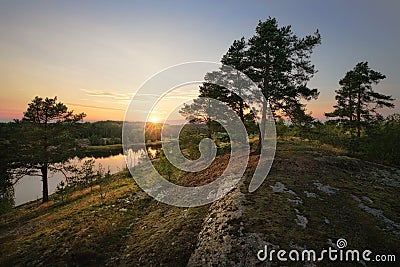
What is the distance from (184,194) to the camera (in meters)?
15.5

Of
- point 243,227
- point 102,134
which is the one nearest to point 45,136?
point 243,227

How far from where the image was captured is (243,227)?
8.81 metres

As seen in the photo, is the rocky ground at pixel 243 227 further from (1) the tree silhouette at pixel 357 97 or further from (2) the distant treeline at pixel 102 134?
(2) the distant treeline at pixel 102 134

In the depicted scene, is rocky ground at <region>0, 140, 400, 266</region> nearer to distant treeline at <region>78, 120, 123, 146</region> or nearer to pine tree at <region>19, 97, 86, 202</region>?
pine tree at <region>19, 97, 86, 202</region>

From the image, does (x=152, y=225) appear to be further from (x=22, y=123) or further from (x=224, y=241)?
(x=22, y=123)

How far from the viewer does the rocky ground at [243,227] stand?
7.93 meters

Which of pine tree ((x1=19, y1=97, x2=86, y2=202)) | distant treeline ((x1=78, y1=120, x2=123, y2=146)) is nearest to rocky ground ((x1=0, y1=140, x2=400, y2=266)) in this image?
pine tree ((x1=19, y1=97, x2=86, y2=202))

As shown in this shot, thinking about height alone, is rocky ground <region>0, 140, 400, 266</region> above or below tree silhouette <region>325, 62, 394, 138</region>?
below

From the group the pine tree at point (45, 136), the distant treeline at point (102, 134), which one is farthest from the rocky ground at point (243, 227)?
the distant treeline at point (102, 134)

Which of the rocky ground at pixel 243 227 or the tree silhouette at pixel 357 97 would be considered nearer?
the rocky ground at pixel 243 227

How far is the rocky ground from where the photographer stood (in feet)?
26.0

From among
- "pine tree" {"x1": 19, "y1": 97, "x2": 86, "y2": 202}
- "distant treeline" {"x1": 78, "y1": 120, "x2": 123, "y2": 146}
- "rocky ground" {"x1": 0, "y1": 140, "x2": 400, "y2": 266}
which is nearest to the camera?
"rocky ground" {"x1": 0, "y1": 140, "x2": 400, "y2": 266}

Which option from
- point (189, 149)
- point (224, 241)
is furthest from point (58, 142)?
point (224, 241)

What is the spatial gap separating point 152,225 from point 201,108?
14912mm
